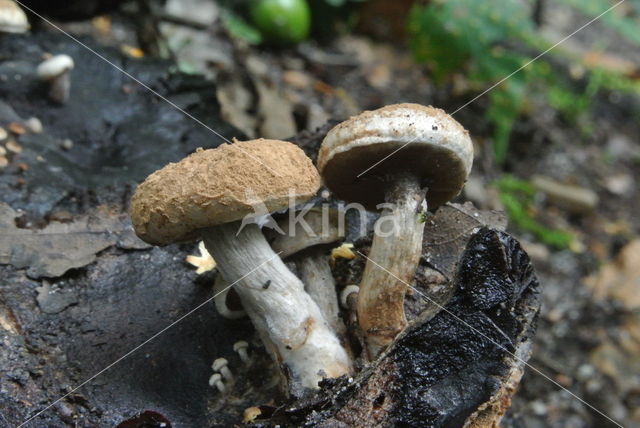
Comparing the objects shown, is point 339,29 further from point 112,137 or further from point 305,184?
point 305,184

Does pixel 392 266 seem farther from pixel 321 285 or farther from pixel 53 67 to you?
pixel 53 67

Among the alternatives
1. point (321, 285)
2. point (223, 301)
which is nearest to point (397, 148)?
point (321, 285)

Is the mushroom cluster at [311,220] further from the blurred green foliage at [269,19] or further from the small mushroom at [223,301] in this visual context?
the blurred green foliage at [269,19]

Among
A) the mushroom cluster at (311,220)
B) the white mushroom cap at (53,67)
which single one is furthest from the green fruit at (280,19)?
the mushroom cluster at (311,220)

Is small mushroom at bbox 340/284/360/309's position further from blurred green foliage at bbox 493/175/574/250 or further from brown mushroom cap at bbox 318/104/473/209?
blurred green foliage at bbox 493/175/574/250

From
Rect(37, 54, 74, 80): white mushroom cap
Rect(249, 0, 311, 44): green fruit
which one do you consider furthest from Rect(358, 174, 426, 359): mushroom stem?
Rect(249, 0, 311, 44): green fruit

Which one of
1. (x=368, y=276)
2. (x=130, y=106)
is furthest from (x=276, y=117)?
(x=368, y=276)
